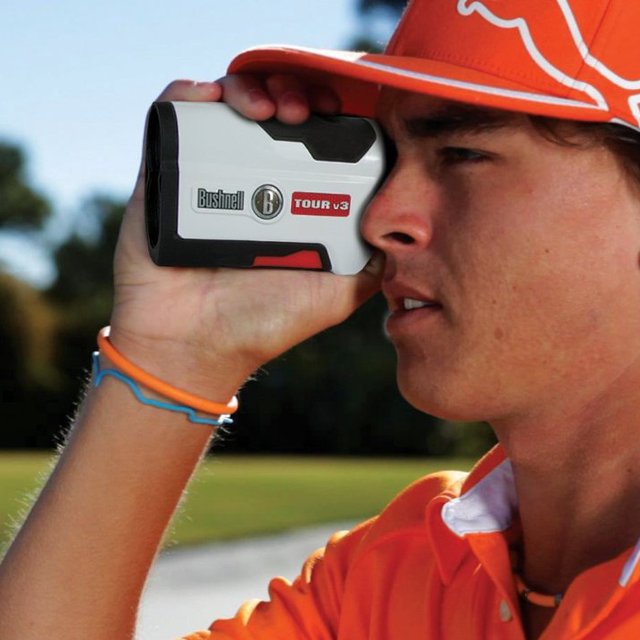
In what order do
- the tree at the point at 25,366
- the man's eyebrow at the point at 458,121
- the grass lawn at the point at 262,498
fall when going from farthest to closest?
1. the tree at the point at 25,366
2. the grass lawn at the point at 262,498
3. the man's eyebrow at the point at 458,121

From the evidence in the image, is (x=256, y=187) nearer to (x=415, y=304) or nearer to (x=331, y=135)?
(x=331, y=135)

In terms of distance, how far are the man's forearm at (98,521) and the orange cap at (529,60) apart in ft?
2.25

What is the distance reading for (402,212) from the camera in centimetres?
212

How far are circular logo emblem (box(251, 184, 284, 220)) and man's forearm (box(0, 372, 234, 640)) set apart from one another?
35 centimetres

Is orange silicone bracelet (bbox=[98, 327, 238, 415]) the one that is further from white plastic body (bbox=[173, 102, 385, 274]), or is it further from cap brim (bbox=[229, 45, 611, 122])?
cap brim (bbox=[229, 45, 611, 122])

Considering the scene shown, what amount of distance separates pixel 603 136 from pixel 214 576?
281 inches

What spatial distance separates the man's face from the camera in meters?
1.96

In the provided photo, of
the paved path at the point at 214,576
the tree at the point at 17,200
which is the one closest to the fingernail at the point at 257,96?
the paved path at the point at 214,576

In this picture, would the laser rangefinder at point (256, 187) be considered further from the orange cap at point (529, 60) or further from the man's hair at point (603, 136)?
the man's hair at point (603, 136)

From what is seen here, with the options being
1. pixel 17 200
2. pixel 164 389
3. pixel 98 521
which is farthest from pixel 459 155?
pixel 17 200

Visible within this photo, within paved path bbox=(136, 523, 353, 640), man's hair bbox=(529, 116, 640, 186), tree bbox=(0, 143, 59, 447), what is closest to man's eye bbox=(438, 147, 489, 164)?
man's hair bbox=(529, 116, 640, 186)

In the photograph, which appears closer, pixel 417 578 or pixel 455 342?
pixel 455 342

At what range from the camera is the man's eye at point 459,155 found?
2029mm

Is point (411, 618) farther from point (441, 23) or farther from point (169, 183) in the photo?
point (441, 23)
